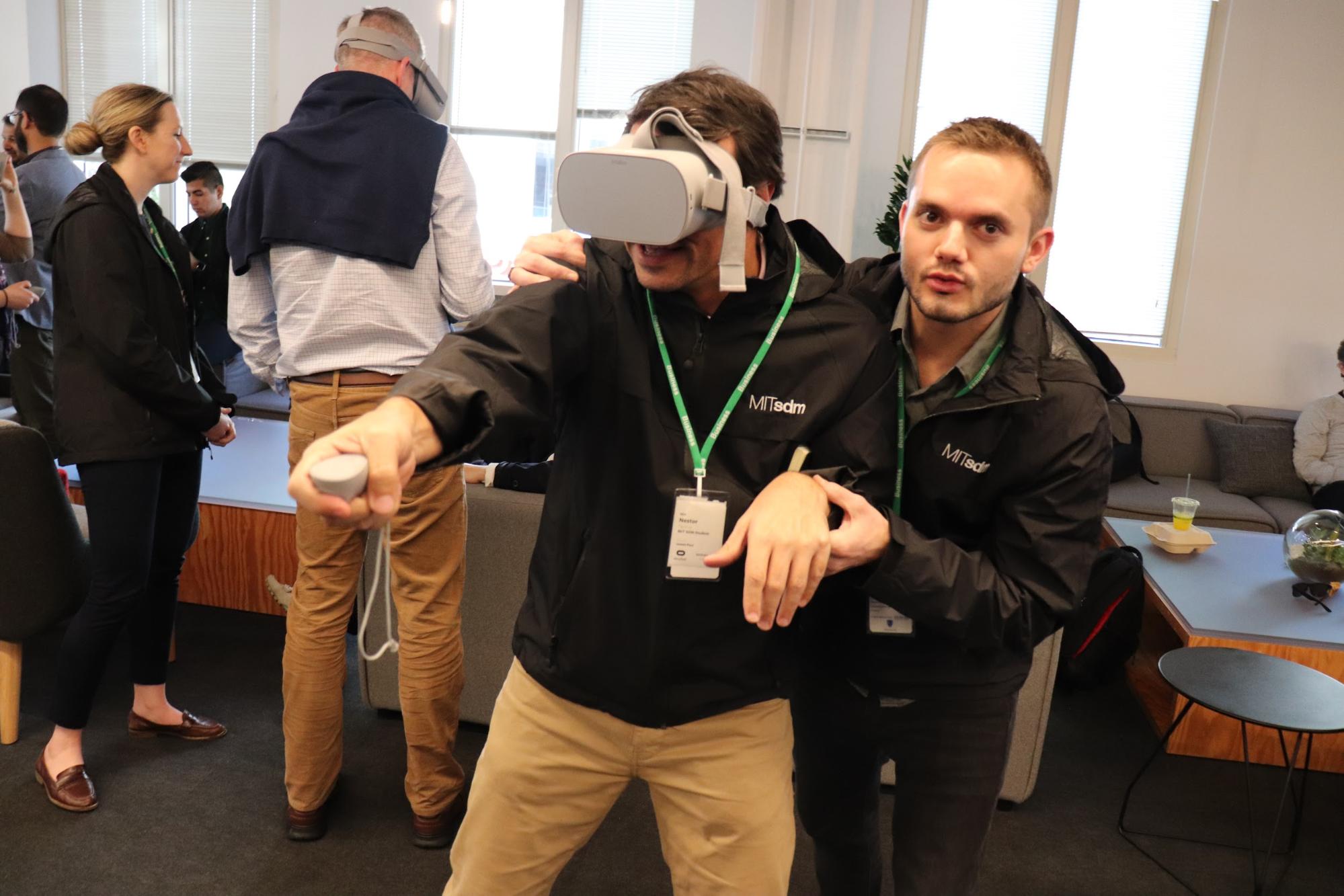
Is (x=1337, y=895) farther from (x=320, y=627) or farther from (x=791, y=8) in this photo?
(x=791, y=8)

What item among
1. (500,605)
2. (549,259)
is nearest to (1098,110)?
(500,605)

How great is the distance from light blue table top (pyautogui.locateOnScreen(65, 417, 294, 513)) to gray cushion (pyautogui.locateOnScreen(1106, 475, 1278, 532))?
10.3 ft

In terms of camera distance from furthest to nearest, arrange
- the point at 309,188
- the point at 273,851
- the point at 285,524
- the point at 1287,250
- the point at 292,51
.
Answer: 1. the point at 292,51
2. the point at 1287,250
3. the point at 285,524
4. the point at 273,851
5. the point at 309,188

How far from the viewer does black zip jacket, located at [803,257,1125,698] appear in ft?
4.28

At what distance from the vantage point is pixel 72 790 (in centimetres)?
239

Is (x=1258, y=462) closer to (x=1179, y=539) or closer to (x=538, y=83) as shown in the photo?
(x=1179, y=539)

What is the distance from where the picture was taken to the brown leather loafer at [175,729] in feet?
8.86

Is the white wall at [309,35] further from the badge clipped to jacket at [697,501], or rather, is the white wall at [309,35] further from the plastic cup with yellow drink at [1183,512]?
the badge clipped to jacket at [697,501]

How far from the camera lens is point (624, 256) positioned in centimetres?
126

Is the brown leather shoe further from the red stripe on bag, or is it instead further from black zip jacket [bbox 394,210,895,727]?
the red stripe on bag

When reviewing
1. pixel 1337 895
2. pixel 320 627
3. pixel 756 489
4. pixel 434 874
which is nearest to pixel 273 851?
pixel 434 874

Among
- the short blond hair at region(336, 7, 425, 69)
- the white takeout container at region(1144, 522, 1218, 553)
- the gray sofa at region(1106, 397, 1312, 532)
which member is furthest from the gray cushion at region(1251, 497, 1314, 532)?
the short blond hair at region(336, 7, 425, 69)

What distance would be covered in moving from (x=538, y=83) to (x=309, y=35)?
130 cm

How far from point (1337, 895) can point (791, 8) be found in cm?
442
